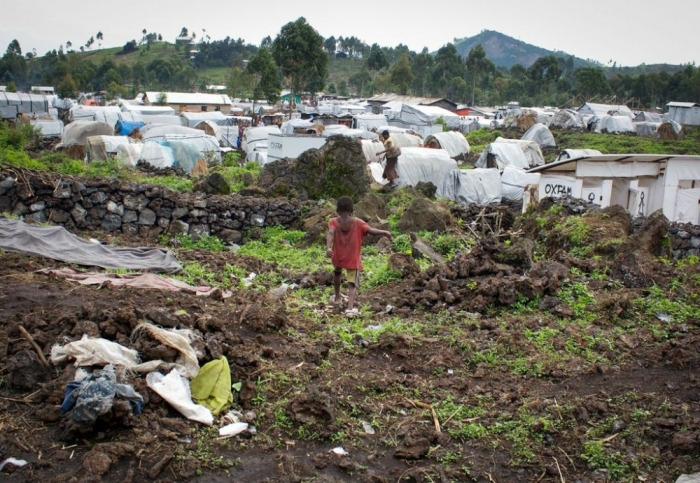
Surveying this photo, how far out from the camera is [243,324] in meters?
5.89

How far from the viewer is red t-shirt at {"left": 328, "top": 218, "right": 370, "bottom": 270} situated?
7.02 metres

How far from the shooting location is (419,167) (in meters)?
20.5

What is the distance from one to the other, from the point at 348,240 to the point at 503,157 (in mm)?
19171

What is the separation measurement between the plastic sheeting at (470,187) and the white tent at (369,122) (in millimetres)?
Result: 21096

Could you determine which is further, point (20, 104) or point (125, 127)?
point (20, 104)

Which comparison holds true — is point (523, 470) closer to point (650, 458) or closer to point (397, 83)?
point (650, 458)

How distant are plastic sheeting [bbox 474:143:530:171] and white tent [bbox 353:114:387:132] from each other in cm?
1577

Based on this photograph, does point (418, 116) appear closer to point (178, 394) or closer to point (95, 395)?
point (178, 394)

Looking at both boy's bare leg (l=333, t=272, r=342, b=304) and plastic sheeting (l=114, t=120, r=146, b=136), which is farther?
plastic sheeting (l=114, t=120, r=146, b=136)

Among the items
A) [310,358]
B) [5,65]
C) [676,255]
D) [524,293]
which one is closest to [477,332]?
[524,293]

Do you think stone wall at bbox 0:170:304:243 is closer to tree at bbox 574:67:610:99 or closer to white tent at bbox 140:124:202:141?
white tent at bbox 140:124:202:141

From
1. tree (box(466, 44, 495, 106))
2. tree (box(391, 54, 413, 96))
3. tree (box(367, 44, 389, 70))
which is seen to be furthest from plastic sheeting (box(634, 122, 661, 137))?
tree (box(367, 44, 389, 70))

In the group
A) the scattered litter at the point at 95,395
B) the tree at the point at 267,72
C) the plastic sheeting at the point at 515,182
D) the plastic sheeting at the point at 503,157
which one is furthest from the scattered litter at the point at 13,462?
the tree at the point at 267,72

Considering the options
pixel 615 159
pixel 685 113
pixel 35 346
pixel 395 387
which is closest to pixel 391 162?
pixel 615 159
